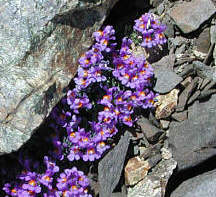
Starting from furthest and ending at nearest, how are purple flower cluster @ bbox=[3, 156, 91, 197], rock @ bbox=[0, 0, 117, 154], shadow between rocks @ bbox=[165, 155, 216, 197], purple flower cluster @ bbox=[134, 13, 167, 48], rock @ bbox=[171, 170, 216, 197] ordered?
purple flower cluster @ bbox=[134, 13, 167, 48]
shadow between rocks @ bbox=[165, 155, 216, 197]
rock @ bbox=[171, 170, 216, 197]
purple flower cluster @ bbox=[3, 156, 91, 197]
rock @ bbox=[0, 0, 117, 154]

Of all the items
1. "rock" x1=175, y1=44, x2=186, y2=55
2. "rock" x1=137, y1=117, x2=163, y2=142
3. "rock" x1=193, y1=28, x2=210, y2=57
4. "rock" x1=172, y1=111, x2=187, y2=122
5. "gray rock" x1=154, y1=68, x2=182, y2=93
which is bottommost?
"rock" x1=137, y1=117, x2=163, y2=142

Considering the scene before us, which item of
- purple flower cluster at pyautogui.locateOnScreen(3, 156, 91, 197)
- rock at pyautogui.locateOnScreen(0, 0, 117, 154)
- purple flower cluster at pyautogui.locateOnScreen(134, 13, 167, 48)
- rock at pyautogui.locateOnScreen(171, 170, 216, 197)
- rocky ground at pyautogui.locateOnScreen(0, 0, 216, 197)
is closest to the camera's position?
rock at pyautogui.locateOnScreen(0, 0, 117, 154)

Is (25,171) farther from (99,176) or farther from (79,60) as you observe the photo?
(79,60)

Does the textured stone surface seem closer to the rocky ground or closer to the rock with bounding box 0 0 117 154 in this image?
the rocky ground

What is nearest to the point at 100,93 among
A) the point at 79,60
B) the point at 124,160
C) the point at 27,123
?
the point at 79,60

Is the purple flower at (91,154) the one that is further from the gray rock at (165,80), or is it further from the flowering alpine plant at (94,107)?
the gray rock at (165,80)

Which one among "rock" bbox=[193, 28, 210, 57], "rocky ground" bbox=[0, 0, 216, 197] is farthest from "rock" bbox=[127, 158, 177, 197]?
"rock" bbox=[193, 28, 210, 57]

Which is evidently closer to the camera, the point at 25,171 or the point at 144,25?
the point at 25,171
